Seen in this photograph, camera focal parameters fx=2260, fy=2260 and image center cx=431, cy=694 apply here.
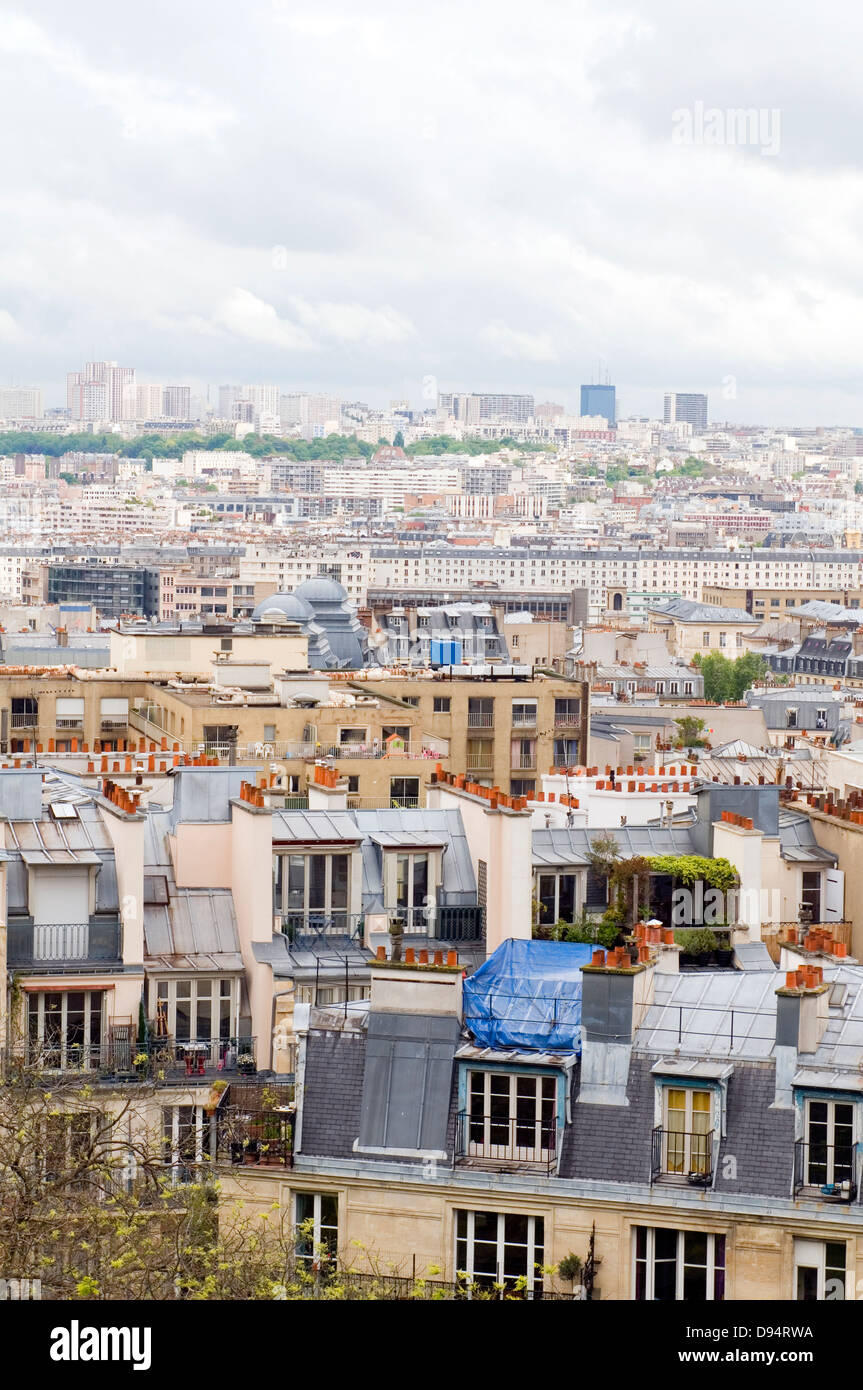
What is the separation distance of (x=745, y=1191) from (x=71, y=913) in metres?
6.64

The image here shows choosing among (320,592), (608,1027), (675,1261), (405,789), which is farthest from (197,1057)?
(320,592)

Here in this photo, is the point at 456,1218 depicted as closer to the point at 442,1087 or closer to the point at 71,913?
the point at 442,1087

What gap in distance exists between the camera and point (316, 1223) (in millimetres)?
13836

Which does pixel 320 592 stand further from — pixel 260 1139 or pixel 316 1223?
pixel 316 1223

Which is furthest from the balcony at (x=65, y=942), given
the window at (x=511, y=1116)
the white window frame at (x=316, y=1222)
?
the window at (x=511, y=1116)

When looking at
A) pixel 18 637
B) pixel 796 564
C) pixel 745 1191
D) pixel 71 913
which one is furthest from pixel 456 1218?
pixel 796 564

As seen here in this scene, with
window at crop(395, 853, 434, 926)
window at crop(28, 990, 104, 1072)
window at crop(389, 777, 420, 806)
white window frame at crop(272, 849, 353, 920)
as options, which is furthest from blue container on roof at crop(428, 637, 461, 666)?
window at crop(28, 990, 104, 1072)

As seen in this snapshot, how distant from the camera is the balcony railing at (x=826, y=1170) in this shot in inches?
525

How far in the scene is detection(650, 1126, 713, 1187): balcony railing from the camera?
44.5 feet

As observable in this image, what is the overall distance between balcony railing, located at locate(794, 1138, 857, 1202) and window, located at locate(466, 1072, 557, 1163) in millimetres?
1503

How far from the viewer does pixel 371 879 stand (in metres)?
20.1

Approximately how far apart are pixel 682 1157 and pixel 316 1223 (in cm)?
227
